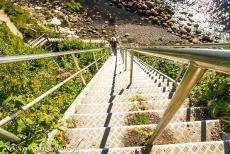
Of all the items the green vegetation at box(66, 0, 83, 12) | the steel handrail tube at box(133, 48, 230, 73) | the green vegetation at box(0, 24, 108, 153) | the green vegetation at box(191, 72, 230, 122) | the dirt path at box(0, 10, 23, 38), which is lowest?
the green vegetation at box(0, 24, 108, 153)

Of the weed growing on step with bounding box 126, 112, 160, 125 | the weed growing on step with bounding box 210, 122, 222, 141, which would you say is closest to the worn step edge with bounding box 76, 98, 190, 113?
the weed growing on step with bounding box 126, 112, 160, 125

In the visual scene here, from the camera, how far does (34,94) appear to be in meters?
7.36

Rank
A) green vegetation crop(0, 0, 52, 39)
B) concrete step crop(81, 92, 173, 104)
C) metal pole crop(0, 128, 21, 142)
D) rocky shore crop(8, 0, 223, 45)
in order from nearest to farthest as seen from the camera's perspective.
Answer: metal pole crop(0, 128, 21, 142) → concrete step crop(81, 92, 173, 104) → green vegetation crop(0, 0, 52, 39) → rocky shore crop(8, 0, 223, 45)

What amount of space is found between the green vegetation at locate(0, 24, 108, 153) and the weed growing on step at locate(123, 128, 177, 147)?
76 centimetres

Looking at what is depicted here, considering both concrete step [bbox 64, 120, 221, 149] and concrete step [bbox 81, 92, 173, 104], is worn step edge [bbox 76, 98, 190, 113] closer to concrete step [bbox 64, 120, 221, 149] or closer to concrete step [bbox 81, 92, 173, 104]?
concrete step [bbox 81, 92, 173, 104]

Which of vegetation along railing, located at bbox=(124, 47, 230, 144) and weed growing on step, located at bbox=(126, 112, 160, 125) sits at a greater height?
vegetation along railing, located at bbox=(124, 47, 230, 144)

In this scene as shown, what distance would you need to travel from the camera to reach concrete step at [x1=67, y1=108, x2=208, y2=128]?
11.8ft

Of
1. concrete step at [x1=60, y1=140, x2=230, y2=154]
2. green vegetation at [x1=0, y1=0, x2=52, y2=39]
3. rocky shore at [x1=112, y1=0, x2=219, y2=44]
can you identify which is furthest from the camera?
rocky shore at [x1=112, y1=0, x2=219, y2=44]

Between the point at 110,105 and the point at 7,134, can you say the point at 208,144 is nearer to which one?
the point at 7,134

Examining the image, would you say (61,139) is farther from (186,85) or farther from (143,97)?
(143,97)

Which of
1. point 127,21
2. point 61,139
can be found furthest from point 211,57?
point 127,21

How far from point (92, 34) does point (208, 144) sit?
93.0ft

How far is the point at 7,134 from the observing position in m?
2.05

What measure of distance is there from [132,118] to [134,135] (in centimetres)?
60
